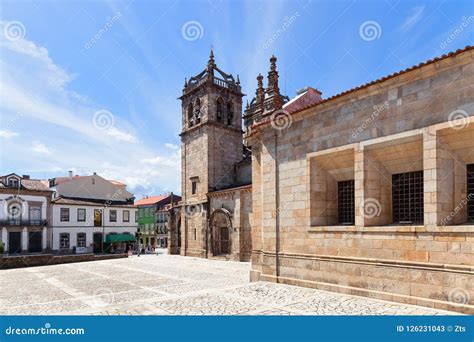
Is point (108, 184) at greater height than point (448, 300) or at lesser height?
greater

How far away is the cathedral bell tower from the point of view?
30094 mm

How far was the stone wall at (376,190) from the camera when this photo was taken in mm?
8039

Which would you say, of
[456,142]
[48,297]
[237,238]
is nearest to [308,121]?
[456,142]

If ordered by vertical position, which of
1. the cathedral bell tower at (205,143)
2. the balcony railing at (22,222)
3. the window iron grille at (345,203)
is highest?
the cathedral bell tower at (205,143)

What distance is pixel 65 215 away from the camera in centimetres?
3469

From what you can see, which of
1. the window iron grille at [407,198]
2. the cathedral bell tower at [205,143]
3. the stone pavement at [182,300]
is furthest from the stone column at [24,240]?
the window iron grille at [407,198]

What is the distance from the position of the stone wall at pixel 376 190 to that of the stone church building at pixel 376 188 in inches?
1.1

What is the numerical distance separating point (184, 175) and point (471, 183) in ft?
88.0

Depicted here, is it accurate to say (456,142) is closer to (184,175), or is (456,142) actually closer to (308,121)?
(308,121)

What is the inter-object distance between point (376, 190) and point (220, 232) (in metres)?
19.6

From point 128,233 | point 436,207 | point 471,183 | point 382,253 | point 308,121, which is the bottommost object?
point 128,233

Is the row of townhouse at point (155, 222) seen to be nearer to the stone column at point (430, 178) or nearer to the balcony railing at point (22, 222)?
the balcony railing at point (22, 222)

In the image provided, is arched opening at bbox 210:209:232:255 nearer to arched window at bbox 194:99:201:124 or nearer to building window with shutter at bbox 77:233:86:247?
arched window at bbox 194:99:201:124

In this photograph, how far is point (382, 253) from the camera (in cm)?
927
